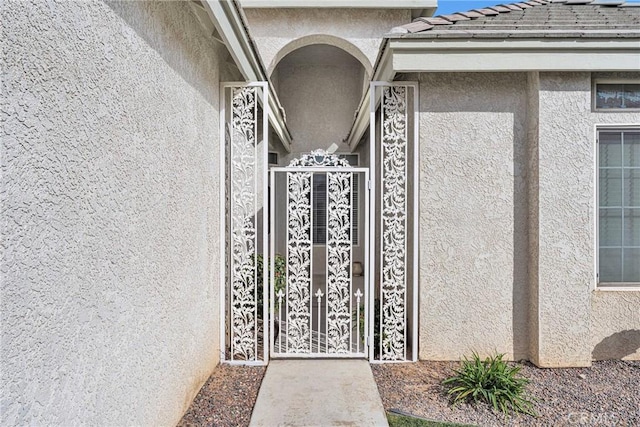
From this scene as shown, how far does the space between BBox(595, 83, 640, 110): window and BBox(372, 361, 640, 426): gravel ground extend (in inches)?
171

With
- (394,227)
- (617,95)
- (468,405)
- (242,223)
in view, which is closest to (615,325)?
(468,405)

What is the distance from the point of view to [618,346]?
6785 millimetres

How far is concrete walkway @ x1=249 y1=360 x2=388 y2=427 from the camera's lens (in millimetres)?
5117

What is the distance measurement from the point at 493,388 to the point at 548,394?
89 centimetres

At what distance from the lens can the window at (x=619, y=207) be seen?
672 centimetres

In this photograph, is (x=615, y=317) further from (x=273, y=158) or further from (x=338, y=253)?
(x=273, y=158)

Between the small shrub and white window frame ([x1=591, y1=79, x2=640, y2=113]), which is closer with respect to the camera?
the small shrub

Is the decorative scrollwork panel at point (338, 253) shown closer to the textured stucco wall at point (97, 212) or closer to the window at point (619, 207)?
the textured stucco wall at point (97, 212)

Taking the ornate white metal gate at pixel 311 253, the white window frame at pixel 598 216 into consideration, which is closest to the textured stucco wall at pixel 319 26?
the ornate white metal gate at pixel 311 253

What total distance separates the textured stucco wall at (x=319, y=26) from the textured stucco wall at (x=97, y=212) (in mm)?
6282

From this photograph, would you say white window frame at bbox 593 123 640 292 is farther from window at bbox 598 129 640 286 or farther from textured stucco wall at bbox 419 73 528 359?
textured stucco wall at bbox 419 73 528 359

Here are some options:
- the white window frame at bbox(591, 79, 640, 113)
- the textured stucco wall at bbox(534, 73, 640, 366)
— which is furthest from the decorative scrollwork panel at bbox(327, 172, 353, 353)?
the white window frame at bbox(591, 79, 640, 113)

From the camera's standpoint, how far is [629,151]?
6727 millimetres

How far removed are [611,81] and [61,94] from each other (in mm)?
7853
